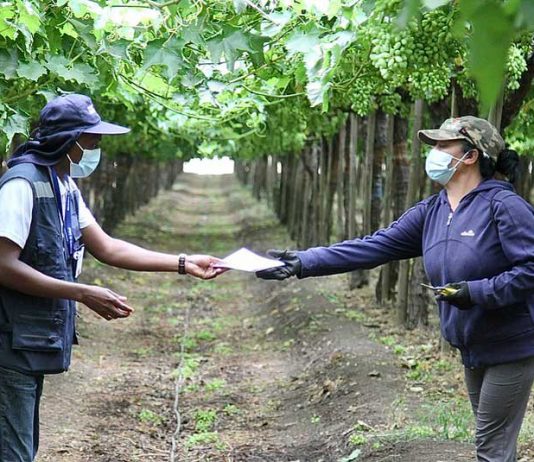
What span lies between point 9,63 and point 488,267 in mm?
2933

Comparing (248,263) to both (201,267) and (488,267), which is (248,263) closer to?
(201,267)

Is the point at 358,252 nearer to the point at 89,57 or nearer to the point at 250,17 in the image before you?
the point at 250,17

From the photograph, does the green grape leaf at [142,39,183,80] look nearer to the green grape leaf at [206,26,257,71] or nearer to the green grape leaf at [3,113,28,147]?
the green grape leaf at [206,26,257,71]

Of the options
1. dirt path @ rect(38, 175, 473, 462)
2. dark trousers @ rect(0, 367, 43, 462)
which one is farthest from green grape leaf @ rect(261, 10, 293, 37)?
dirt path @ rect(38, 175, 473, 462)

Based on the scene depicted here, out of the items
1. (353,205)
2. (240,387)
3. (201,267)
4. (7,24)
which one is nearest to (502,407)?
(201,267)

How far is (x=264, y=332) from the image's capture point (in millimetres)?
13922

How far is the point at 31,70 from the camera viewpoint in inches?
216

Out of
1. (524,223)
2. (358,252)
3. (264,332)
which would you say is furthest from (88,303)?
(264,332)

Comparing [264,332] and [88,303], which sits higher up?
[88,303]

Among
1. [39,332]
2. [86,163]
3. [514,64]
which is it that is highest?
[514,64]

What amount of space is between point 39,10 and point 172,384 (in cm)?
609

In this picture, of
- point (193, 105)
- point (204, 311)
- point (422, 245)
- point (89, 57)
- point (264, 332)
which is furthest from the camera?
point (204, 311)

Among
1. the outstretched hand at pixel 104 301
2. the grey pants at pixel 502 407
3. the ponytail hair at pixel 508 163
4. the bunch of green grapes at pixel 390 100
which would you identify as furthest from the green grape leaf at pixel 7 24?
the bunch of green grapes at pixel 390 100

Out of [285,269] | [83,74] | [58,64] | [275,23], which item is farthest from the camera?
[83,74]
